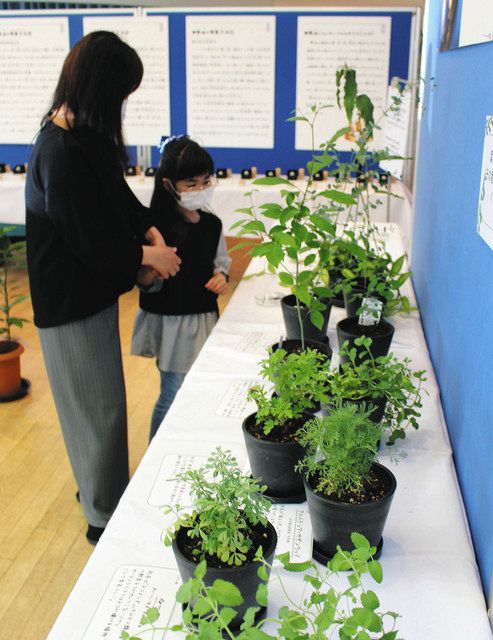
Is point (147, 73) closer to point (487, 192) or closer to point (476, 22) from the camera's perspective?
point (476, 22)

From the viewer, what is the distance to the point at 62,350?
1839mm

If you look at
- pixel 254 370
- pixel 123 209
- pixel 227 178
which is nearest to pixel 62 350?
pixel 123 209

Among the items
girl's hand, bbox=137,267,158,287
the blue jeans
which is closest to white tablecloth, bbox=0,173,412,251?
the blue jeans

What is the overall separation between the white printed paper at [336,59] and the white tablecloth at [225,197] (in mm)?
456

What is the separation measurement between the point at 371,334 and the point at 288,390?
55 cm

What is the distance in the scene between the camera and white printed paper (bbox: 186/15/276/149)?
13.9ft

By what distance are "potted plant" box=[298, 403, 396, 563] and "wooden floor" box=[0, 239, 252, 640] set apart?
120 cm

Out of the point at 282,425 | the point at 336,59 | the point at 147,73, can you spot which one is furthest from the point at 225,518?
the point at 147,73

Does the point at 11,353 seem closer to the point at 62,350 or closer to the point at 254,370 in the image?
the point at 62,350

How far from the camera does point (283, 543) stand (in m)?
1.07

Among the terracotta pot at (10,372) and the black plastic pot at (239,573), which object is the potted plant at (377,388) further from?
the terracotta pot at (10,372)

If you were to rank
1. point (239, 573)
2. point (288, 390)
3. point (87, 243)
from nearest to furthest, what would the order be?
1. point (239, 573)
2. point (288, 390)
3. point (87, 243)

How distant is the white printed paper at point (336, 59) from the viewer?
163 inches

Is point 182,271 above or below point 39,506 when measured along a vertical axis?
above
